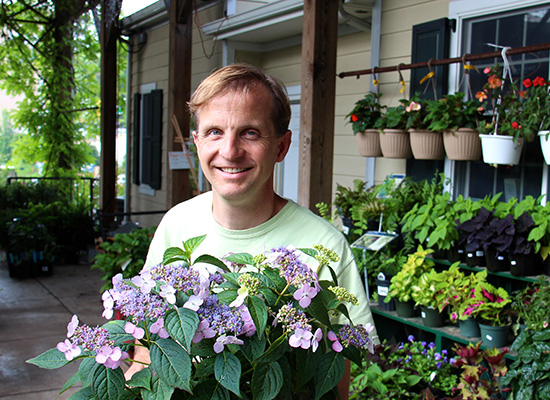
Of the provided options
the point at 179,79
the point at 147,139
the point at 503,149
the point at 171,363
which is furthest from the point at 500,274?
the point at 147,139

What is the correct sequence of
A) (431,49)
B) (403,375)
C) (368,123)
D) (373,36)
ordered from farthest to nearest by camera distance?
(373,36) → (368,123) → (431,49) → (403,375)

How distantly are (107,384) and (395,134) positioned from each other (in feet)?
12.3

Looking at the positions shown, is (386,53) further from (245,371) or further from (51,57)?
(51,57)

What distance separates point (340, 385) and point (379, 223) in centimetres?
300

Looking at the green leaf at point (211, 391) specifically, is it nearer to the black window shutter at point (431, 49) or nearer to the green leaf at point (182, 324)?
the green leaf at point (182, 324)

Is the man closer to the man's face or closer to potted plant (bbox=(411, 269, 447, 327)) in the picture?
the man's face

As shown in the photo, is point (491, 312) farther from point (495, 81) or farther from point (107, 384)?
point (107, 384)

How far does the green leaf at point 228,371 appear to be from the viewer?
938 mm

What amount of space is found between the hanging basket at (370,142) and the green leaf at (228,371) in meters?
3.84

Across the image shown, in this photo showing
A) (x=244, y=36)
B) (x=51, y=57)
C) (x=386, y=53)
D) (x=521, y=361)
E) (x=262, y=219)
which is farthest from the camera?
(x=51, y=57)

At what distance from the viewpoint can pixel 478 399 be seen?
9.24ft

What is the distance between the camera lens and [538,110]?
358 centimetres

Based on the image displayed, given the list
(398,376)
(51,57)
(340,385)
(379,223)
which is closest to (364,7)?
(379,223)

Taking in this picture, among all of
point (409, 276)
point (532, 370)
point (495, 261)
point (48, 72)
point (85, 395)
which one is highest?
point (48, 72)
